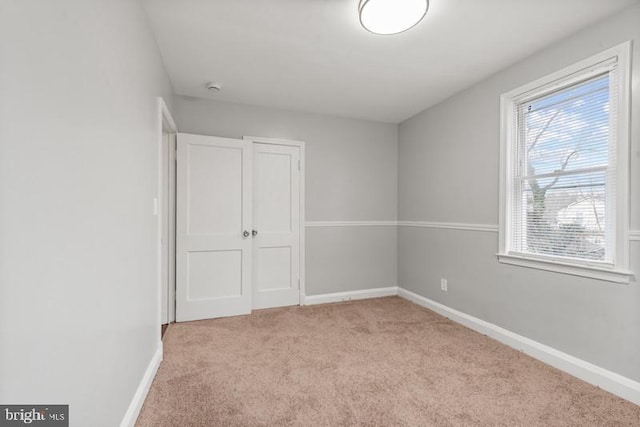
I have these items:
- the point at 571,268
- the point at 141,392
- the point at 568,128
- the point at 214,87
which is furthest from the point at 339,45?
the point at 141,392

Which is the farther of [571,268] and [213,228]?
[213,228]

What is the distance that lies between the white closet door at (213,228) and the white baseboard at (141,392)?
979 millimetres

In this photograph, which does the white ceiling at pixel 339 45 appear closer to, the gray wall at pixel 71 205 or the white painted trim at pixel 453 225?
the gray wall at pixel 71 205

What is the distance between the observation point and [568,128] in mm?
2250

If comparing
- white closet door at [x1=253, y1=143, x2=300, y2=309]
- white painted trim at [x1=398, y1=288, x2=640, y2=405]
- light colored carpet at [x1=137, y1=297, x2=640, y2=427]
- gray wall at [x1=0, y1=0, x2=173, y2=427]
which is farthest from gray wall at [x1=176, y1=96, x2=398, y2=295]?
gray wall at [x1=0, y1=0, x2=173, y2=427]

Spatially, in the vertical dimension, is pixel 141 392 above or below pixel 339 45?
below

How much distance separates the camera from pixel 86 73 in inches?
43.5

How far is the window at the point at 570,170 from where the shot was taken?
6.27ft

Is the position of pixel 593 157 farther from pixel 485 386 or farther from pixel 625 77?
pixel 485 386

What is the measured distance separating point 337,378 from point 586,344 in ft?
5.72

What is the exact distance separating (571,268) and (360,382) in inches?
67.9

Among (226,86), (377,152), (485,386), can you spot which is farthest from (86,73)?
(377,152)

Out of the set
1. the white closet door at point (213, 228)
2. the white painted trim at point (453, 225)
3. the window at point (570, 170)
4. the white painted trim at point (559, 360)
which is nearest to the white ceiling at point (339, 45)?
the window at point (570, 170)

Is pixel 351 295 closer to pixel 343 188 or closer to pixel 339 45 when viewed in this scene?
pixel 343 188
